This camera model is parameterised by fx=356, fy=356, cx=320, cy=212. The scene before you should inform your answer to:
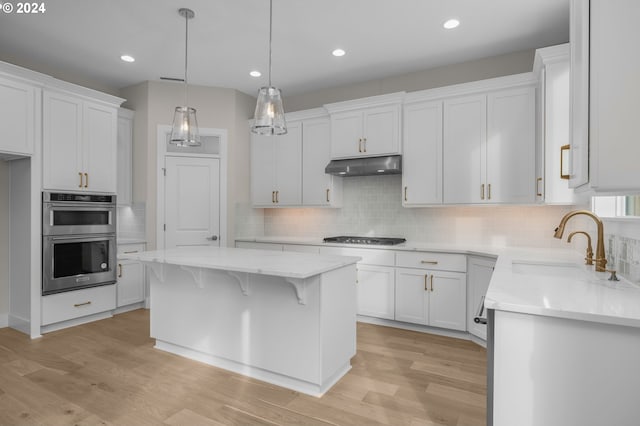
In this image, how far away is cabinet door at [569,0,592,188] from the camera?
1.21 m

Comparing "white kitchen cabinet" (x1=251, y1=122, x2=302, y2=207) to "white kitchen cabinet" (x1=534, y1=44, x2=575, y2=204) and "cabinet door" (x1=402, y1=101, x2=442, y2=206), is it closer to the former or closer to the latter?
"cabinet door" (x1=402, y1=101, x2=442, y2=206)

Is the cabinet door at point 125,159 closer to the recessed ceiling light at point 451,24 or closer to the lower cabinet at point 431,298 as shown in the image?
the lower cabinet at point 431,298

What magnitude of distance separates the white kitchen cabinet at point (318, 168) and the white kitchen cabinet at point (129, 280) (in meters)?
2.24

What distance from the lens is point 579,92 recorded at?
1333 millimetres

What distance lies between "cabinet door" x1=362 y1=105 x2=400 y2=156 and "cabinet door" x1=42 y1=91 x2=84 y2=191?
3181 millimetres

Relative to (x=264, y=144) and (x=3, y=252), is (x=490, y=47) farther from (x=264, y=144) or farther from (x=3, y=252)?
(x=3, y=252)

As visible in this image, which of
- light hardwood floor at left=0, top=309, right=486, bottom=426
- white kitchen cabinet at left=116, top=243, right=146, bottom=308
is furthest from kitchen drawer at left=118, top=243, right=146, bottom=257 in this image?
light hardwood floor at left=0, top=309, right=486, bottom=426

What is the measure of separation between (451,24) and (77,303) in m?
4.68

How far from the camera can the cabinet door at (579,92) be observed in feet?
3.97

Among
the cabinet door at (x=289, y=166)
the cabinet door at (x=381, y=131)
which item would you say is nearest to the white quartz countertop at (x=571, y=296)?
the cabinet door at (x=381, y=131)

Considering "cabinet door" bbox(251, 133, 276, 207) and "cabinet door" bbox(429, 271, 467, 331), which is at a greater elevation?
"cabinet door" bbox(251, 133, 276, 207)

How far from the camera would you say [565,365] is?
47.5 inches

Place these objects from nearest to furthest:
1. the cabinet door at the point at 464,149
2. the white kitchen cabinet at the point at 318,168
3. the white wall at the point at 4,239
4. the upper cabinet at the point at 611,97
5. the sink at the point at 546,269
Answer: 1. the upper cabinet at the point at 611,97
2. the sink at the point at 546,269
3. the cabinet door at the point at 464,149
4. the white wall at the point at 4,239
5. the white kitchen cabinet at the point at 318,168

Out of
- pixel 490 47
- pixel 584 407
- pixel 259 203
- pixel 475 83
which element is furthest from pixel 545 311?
pixel 259 203
